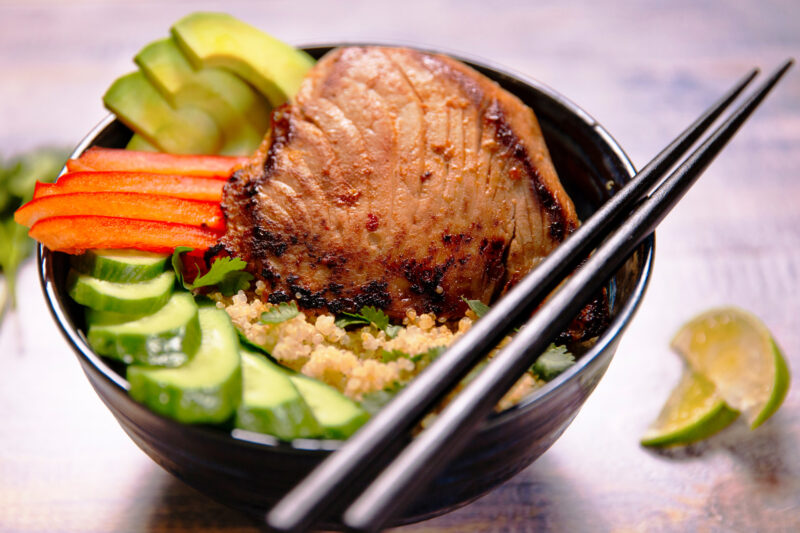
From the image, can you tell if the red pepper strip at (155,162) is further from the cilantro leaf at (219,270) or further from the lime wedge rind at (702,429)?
the lime wedge rind at (702,429)

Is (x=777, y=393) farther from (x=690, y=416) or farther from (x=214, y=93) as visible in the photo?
(x=214, y=93)

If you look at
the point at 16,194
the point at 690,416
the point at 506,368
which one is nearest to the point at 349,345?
the point at 506,368

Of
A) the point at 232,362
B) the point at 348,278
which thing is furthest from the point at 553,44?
the point at 232,362

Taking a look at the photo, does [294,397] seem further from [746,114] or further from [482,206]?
[746,114]

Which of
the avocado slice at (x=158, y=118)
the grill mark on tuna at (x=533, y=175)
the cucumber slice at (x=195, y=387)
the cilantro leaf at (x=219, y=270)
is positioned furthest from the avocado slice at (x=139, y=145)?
the grill mark on tuna at (x=533, y=175)

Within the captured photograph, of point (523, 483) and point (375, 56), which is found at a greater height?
point (375, 56)

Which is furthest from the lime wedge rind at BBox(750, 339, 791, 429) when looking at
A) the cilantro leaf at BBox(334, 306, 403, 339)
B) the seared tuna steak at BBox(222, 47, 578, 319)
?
the cilantro leaf at BBox(334, 306, 403, 339)

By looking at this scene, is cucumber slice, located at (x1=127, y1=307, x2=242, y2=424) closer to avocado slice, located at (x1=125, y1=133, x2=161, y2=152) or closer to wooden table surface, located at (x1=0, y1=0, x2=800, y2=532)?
wooden table surface, located at (x1=0, y1=0, x2=800, y2=532)
